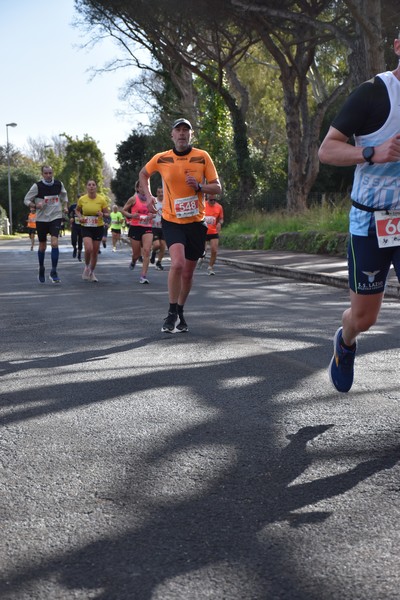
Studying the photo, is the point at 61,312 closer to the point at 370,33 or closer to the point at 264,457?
the point at 264,457

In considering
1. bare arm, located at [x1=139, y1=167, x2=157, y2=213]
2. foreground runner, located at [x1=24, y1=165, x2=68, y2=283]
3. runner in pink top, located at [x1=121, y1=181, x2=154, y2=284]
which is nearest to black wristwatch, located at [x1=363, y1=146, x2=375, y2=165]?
bare arm, located at [x1=139, y1=167, x2=157, y2=213]

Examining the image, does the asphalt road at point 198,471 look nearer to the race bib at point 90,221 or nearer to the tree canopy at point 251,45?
the race bib at point 90,221

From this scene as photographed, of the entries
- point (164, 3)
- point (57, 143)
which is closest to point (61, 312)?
point (164, 3)

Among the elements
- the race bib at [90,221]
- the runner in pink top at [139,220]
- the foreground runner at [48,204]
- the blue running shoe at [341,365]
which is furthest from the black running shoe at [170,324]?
the runner in pink top at [139,220]

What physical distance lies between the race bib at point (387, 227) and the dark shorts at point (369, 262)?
0.05 meters

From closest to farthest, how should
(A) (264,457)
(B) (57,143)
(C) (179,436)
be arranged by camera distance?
(A) (264,457)
(C) (179,436)
(B) (57,143)

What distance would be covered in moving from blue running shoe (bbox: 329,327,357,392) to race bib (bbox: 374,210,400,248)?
0.73 meters

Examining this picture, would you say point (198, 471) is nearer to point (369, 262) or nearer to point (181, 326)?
point (369, 262)

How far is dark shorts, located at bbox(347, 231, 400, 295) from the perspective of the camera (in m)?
4.27

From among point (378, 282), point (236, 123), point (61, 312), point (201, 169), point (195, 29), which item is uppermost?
point (195, 29)

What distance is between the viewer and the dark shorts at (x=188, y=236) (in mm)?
8508

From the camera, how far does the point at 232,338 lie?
8070mm

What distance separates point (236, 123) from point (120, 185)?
3996cm

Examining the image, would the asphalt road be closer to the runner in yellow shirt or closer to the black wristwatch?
the black wristwatch
